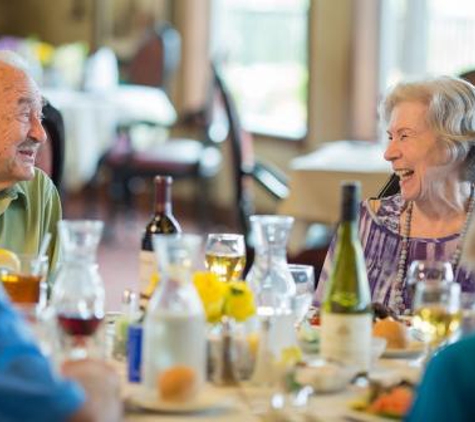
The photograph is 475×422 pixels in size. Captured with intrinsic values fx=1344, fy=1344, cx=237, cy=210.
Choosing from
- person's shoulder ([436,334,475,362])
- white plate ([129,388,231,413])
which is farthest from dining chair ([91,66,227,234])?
person's shoulder ([436,334,475,362])

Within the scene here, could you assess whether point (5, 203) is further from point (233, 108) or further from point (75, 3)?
point (75, 3)

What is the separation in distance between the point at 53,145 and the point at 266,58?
5222mm

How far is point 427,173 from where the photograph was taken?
3.06 m

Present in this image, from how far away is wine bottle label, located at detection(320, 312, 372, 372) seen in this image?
2150 millimetres

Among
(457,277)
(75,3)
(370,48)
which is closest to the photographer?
(457,277)

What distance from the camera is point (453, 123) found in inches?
120

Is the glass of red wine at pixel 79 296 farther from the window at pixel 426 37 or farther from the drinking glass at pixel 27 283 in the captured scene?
the window at pixel 426 37

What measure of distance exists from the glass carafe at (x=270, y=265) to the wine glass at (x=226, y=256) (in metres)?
0.18

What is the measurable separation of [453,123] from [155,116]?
16.6 feet

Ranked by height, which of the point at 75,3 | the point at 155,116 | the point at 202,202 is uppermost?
the point at 75,3

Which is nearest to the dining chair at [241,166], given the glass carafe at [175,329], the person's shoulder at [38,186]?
the person's shoulder at [38,186]

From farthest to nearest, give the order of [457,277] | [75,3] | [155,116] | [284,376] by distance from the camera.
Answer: [75,3] < [155,116] < [457,277] < [284,376]

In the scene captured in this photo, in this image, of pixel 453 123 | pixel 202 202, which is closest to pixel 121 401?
pixel 453 123

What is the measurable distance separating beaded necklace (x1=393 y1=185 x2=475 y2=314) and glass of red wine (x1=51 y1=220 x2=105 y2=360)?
91 cm
